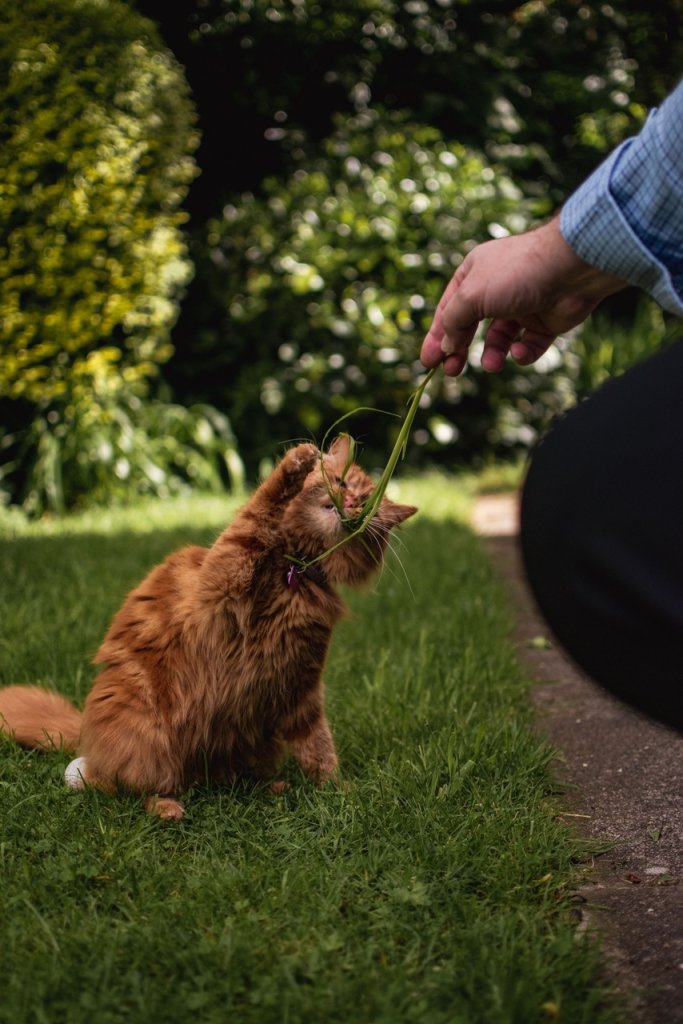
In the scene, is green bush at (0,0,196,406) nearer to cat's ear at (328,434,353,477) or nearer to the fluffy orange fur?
cat's ear at (328,434,353,477)

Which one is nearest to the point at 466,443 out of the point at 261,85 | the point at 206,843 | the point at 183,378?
the point at 183,378

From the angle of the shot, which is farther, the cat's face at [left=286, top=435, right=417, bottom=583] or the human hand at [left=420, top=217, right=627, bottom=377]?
the cat's face at [left=286, top=435, right=417, bottom=583]

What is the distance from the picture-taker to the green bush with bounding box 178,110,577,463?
20.0ft

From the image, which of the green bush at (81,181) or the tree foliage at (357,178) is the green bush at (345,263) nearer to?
the tree foliage at (357,178)

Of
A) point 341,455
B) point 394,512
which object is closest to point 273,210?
point 341,455

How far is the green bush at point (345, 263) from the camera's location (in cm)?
609

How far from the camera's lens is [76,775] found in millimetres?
2064

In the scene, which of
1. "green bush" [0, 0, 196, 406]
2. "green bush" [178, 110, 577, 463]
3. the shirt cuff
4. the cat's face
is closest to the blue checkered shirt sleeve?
the shirt cuff

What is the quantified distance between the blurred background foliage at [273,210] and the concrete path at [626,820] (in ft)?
10.3

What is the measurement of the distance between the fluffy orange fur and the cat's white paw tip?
25 millimetres

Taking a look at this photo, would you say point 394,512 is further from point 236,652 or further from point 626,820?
point 626,820

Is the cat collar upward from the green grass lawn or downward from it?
upward

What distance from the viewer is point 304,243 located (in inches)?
239

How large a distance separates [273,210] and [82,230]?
1.47 metres
